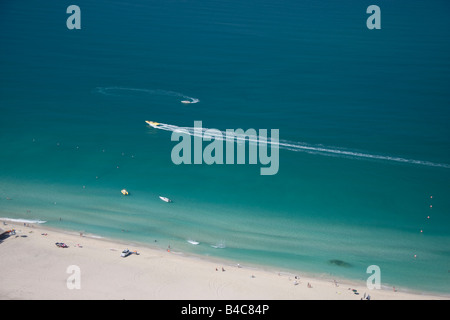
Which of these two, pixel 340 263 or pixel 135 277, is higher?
pixel 135 277

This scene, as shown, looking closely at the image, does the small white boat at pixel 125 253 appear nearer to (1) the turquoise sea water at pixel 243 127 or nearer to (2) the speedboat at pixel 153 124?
(1) the turquoise sea water at pixel 243 127

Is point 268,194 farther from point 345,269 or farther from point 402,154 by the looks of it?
point 402,154

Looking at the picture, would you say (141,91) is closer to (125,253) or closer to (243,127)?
(243,127)

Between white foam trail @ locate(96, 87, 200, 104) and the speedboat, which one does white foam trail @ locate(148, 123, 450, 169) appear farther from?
white foam trail @ locate(96, 87, 200, 104)

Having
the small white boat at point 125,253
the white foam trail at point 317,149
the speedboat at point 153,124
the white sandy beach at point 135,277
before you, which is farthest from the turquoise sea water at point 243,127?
the small white boat at point 125,253

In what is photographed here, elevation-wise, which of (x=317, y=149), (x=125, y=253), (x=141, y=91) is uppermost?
(x=141, y=91)

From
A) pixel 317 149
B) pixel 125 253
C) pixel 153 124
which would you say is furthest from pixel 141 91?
pixel 125 253
